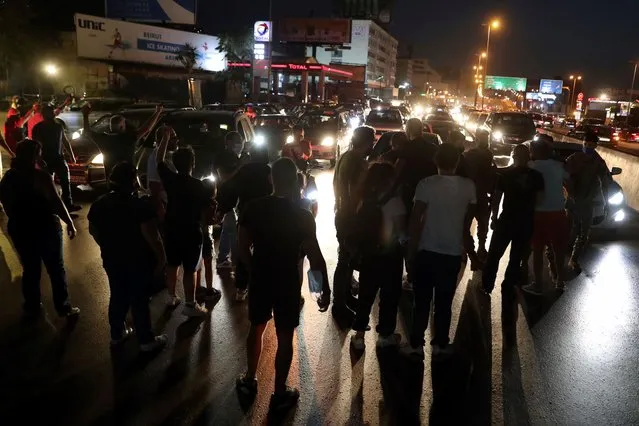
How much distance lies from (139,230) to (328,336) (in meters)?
2.11

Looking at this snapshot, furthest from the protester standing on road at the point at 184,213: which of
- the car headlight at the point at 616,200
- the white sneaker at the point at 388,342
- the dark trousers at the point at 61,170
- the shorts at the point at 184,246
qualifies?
the car headlight at the point at 616,200

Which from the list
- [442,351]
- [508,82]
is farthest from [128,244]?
[508,82]

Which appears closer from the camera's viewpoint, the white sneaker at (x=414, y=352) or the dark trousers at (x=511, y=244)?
the white sneaker at (x=414, y=352)

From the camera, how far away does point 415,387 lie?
15.6 ft

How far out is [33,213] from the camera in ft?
18.2

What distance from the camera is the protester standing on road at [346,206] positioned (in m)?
5.59

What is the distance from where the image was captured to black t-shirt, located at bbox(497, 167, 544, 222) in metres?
6.40

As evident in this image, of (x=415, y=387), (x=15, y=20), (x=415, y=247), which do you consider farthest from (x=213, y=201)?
(x=15, y=20)

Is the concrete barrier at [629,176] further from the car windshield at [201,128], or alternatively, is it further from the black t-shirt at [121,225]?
the black t-shirt at [121,225]

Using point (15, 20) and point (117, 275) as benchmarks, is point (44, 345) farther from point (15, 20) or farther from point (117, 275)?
point (15, 20)

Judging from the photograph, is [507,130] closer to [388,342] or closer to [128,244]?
[388,342]

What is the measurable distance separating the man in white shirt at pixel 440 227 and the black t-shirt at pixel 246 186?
1.33 meters

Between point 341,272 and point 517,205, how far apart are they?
217cm

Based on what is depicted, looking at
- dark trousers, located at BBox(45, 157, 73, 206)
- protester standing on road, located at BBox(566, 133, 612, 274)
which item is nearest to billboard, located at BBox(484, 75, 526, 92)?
protester standing on road, located at BBox(566, 133, 612, 274)
